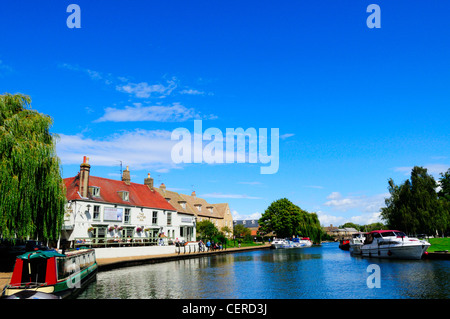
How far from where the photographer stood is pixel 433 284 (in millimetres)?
20203

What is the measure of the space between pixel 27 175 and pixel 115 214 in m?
23.6

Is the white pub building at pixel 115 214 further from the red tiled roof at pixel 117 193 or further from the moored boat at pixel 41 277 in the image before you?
the moored boat at pixel 41 277

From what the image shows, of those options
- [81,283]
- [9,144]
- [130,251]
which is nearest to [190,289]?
[81,283]

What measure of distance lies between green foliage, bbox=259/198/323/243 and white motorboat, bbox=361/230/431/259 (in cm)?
4419

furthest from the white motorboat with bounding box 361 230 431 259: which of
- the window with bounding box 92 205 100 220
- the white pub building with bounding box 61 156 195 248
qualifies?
the window with bounding box 92 205 100 220

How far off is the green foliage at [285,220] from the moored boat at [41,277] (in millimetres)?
76156

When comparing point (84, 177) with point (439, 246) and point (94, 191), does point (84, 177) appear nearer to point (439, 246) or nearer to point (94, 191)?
point (94, 191)

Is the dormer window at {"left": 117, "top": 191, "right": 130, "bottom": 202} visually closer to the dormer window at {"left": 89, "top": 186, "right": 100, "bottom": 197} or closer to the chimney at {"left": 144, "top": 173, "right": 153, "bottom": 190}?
the dormer window at {"left": 89, "top": 186, "right": 100, "bottom": 197}

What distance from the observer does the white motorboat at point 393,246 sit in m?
35.8

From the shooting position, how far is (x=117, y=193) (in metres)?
47.6

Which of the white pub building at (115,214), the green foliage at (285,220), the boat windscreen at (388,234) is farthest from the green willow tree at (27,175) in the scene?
the green foliage at (285,220)

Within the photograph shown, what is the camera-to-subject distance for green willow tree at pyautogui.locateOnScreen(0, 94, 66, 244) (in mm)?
20641

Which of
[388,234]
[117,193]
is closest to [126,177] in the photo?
[117,193]
